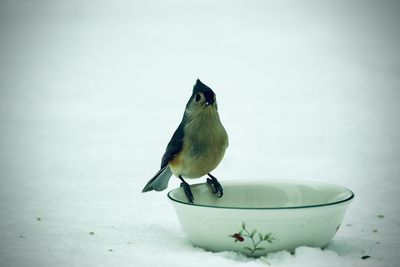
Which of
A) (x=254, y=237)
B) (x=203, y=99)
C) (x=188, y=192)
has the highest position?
(x=203, y=99)

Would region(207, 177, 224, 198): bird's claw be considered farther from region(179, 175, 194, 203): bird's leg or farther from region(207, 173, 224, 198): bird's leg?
region(179, 175, 194, 203): bird's leg

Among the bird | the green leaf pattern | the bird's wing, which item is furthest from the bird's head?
the green leaf pattern

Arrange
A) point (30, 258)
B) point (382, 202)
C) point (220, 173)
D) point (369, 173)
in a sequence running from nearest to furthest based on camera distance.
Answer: point (30, 258)
point (382, 202)
point (369, 173)
point (220, 173)

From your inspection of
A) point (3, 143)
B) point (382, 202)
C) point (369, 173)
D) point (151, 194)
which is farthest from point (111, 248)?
point (3, 143)

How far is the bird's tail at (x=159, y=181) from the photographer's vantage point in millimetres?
2836

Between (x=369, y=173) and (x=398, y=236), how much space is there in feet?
4.96

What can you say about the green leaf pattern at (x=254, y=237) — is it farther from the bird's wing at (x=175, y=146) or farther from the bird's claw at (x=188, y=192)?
the bird's wing at (x=175, y=146)

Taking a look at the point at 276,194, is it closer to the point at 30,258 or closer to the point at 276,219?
the point at 276,219

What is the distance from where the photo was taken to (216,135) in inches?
105

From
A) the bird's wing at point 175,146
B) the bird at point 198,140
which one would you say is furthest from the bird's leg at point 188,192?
the bird's wing at point 175,146

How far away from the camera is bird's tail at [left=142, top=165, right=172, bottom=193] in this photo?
2.84 meters

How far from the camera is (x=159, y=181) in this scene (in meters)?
2.93

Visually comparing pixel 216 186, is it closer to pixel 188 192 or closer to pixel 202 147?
pixel 188 192

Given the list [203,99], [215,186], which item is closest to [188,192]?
[215,186]
